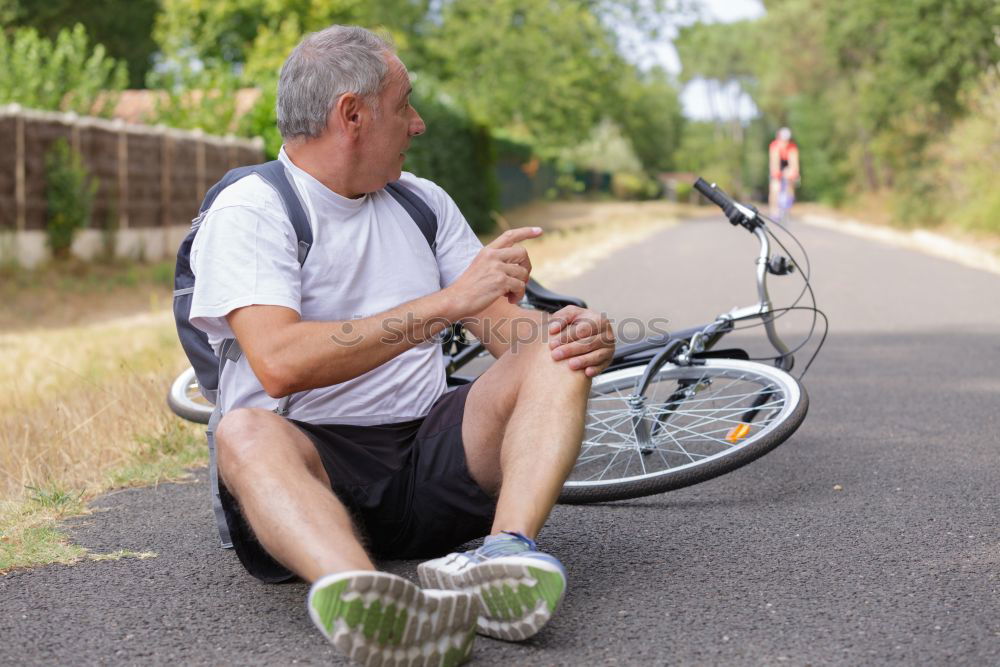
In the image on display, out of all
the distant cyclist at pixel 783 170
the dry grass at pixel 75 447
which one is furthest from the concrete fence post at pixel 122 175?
the distant cyclist at pixel 783 170

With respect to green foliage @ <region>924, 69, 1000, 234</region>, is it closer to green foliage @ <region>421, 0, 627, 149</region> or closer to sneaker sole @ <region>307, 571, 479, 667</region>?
green foliage @ <region>421, 0, 627, 149</region>

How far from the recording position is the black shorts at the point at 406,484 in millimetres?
3129

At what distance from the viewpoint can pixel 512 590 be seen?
2.62 m

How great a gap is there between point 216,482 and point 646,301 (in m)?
8.88

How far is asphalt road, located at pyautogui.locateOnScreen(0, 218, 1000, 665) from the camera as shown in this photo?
8.96 feet

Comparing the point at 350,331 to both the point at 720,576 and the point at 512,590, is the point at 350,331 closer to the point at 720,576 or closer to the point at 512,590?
the point at 512,590

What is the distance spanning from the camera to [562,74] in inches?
1329

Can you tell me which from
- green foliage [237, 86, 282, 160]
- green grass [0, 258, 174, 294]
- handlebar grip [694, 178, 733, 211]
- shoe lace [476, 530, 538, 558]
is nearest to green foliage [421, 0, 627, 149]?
green foliage [237, 86, 282, 160]

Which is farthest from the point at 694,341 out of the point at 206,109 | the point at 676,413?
the point at 206,109

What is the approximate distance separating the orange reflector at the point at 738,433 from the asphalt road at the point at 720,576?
18 centimetres

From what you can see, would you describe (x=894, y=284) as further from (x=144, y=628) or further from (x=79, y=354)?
(x=144, y=628)

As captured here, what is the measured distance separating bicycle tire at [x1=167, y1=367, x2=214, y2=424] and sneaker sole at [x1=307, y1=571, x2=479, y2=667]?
2.80 m

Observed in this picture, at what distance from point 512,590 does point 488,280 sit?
0.77 meters

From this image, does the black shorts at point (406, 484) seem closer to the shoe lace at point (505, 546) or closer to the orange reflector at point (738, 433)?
the shoe lace at point (505, 546)
